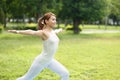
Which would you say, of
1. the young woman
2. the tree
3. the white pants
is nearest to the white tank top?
the young woman

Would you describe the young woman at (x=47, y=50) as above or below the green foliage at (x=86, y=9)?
above

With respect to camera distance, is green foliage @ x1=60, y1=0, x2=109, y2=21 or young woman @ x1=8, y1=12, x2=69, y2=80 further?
green foliage @ x1=60, y1=0, x2=109, y2=21

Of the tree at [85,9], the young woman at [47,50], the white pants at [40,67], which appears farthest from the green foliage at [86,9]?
the white pants at [40,67]

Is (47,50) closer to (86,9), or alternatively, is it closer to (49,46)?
(49,46)

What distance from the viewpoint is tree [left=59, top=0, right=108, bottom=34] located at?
1545 inches

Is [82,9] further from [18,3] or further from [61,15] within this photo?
[18,3]

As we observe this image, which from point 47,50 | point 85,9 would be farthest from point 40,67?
point 85,9

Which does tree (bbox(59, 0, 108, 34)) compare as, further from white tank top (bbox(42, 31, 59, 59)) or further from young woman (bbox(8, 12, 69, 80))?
white tank top (bbox(42, 31, 59, 59))

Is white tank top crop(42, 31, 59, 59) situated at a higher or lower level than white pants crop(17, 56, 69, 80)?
higher

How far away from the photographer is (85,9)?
39.0 m

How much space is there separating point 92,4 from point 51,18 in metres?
32.6

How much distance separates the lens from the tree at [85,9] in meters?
39.2

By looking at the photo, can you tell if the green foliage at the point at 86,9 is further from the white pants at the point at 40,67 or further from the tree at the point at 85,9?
the white pants at the point at 40,67

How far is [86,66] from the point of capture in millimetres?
13688
